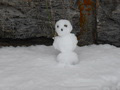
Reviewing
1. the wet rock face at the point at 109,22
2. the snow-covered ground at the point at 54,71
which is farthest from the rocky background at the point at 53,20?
the snow-covered ground at the point at 54,71

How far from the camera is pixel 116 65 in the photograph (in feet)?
11.7

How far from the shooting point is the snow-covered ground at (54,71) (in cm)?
286

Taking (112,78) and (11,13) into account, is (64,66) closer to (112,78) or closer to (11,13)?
(112,78)

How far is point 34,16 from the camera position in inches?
183

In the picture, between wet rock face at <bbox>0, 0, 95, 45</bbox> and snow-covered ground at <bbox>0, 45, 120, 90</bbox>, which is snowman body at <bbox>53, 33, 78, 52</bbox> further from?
wet rock face at <bbox>0, 0, 95, 45</bbox>

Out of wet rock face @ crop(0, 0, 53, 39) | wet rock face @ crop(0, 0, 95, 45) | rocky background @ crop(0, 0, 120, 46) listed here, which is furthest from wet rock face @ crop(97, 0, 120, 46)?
wet rock face @ crop(0, 0, 53, 39)

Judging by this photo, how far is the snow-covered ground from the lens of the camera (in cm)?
286

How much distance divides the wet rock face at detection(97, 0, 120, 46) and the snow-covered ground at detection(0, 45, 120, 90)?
1.80ft

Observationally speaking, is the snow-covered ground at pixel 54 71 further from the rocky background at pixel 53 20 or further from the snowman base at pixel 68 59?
the rocky background at pixel 53 20

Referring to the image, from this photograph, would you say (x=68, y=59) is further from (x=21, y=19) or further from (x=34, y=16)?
(x=21, y=19)

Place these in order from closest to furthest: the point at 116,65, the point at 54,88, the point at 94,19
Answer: the point at 54,88 → the point at 116,65 → the point at 94,19

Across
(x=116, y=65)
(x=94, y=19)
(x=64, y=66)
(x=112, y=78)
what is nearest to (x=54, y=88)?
(x=64, y=66)

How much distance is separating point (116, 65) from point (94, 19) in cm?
171

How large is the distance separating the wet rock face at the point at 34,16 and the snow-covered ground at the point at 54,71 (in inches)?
20.2
